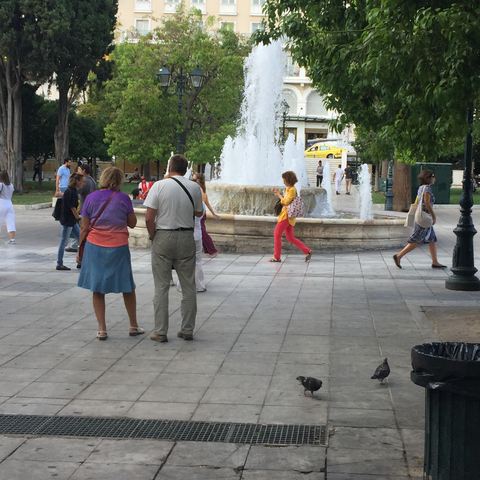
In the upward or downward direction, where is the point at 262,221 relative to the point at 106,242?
downward

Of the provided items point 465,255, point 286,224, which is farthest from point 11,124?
point 465,255

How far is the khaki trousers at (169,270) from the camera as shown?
7270 mm

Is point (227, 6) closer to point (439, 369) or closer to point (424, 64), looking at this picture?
point (424, 64)

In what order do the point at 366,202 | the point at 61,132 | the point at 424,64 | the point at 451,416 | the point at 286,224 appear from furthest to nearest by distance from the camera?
the point at 61,132
the point at 366,202
the point at 286,224
the point at 424,64
the point at 451,416

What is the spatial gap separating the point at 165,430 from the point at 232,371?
148 centimetres

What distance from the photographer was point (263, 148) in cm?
2828

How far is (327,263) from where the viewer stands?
13438mm

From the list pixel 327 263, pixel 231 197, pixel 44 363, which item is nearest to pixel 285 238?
pixel 327 263

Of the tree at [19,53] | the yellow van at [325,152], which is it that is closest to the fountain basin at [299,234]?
the tree at [19,53]

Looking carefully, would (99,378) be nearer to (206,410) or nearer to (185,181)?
(206,410)

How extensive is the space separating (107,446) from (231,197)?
12850 millimetres

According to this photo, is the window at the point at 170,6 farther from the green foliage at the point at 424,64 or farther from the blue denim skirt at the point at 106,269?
the blue denim skirt at the point at 106,269

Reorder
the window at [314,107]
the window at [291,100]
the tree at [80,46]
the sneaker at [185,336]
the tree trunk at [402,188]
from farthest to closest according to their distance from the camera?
the window at [291,100], the window at [314,107], the tree at [80,46], the tree trunk at [402,188], the sneaker at [185,336]

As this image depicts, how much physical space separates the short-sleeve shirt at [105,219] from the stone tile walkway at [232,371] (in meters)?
0.99
